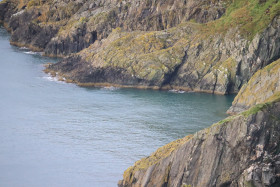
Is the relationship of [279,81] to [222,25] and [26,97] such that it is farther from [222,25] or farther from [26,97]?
[26,97]

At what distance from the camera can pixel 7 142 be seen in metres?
75.4

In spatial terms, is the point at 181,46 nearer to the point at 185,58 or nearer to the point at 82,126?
the point at 185,58

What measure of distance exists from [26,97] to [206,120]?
35.6 meters

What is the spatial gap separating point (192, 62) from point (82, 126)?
114 ft

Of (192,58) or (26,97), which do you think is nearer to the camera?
(26,97)

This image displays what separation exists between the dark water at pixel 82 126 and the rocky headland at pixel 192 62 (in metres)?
5.25

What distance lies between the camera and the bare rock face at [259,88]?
262 ft

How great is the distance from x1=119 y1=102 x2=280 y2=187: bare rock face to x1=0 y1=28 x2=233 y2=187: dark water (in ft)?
39.2

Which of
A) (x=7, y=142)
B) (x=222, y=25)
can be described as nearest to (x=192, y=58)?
(x=222, y=25)

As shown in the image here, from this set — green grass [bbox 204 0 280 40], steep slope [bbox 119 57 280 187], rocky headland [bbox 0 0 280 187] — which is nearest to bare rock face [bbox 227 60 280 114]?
rocky headland [bbox 0 0 280 187]

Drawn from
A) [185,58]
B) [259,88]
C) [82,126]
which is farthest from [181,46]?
[82,126]

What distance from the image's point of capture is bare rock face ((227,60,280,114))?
262 feet

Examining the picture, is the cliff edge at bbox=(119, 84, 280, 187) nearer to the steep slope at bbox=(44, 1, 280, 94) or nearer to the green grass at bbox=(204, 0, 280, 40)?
the steep slope at bbox=(44, 1, 280, 94)

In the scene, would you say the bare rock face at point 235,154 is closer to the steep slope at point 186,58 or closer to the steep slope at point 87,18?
the steep slope at point 186,58
